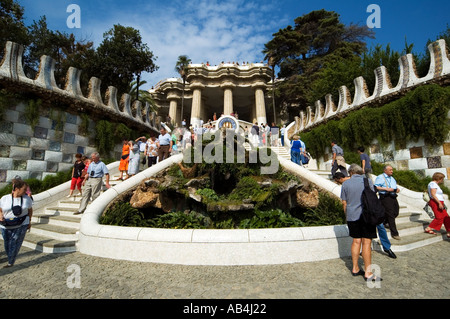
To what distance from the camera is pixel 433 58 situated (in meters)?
8.73

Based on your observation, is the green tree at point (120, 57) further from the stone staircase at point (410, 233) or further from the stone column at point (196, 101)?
the stone staircase at point (410, 233)

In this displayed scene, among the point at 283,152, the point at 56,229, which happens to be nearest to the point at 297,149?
the point at 283,152

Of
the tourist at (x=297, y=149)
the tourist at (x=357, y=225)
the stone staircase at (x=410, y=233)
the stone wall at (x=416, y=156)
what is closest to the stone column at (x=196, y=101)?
the tourist at (x=297, y=149)

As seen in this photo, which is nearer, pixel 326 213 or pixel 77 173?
pixel 326 213

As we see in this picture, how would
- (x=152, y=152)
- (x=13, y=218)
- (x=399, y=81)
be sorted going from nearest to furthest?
(x=13, y=218) < (x=152, y=152) < (x=399, y=81)

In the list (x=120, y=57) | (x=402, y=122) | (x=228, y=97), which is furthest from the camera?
(x=228, y=97)

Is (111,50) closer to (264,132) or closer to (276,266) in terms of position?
(264,132)

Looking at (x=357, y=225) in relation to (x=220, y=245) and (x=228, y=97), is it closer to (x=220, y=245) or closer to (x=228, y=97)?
(x=220, y=245)

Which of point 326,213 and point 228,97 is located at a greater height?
point 228,97

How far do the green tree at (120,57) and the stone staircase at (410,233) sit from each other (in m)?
22.4

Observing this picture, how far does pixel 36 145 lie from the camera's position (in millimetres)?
8805

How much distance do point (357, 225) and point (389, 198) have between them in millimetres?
2378
